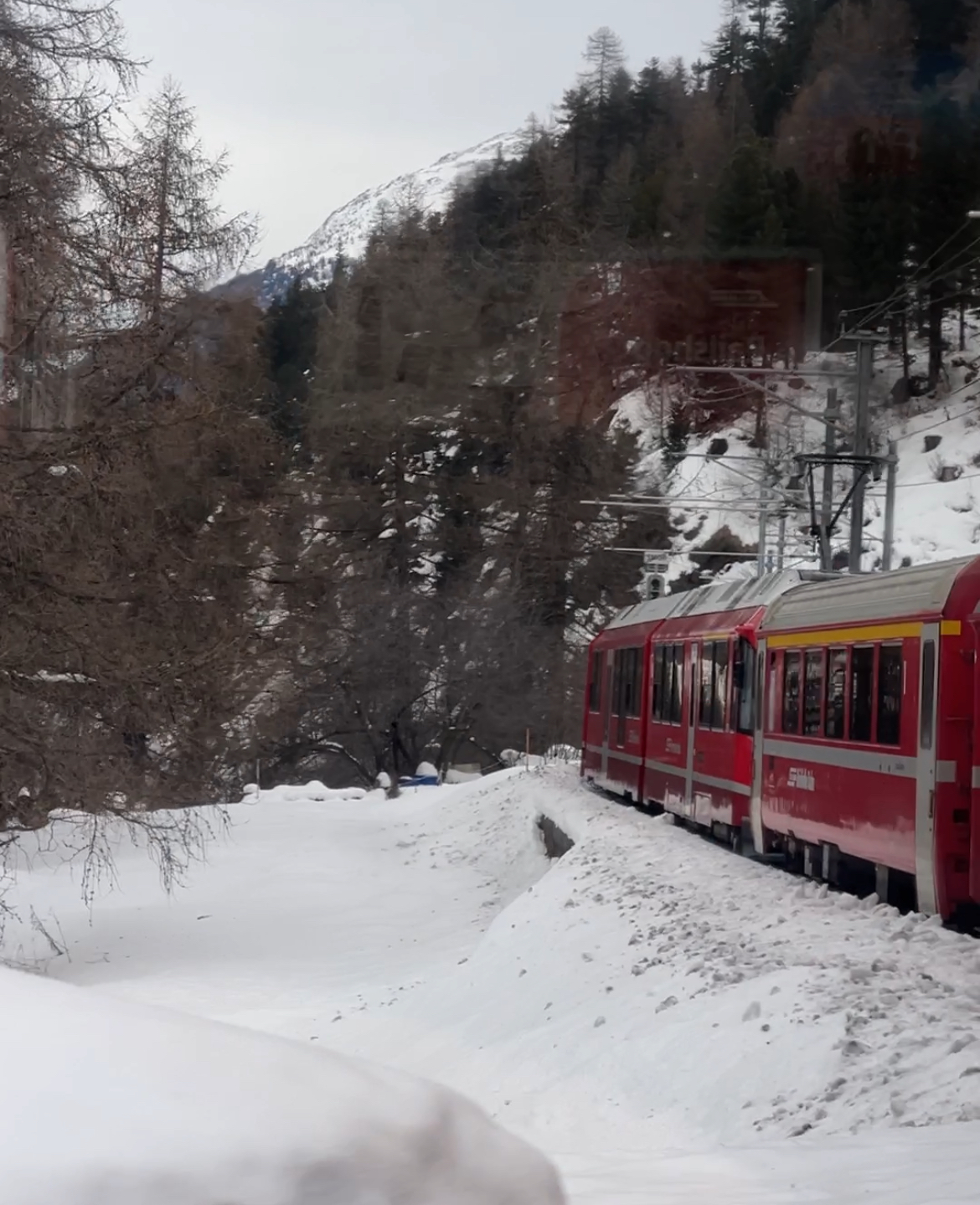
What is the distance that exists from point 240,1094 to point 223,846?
88.0 feet

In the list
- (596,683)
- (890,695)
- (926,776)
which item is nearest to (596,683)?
(596,683)

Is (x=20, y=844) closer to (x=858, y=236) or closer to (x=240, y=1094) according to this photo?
(x=240, y=1094)

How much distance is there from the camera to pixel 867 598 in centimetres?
1316

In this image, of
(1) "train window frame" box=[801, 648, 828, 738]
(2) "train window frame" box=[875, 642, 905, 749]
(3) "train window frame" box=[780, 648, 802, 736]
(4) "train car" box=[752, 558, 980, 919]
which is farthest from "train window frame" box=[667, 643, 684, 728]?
(2) "train window frame" box=[875, 642, 905, 749]

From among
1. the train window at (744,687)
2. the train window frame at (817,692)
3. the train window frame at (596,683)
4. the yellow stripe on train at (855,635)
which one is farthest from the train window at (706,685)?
the train window frame at (596,683)

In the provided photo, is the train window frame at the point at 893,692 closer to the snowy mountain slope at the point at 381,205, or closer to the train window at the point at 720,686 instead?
the train window at the point at 720,686

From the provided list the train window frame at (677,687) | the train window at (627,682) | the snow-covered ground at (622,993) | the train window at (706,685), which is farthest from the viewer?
the train window at (627,682)

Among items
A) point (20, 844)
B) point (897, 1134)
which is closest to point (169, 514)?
point (20, 844)

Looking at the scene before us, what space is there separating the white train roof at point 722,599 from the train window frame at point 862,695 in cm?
306

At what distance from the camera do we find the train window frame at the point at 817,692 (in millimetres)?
14062

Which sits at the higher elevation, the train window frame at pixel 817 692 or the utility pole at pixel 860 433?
the utility pole at pixel 860 433

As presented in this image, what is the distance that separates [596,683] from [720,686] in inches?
365

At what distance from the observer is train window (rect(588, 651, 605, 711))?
26812 millimetres

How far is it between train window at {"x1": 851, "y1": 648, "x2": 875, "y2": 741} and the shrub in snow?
1029 cm
